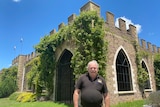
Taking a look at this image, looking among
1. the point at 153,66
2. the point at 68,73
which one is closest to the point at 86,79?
the point at 68,73

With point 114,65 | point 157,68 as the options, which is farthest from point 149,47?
point 114,65

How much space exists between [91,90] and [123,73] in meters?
8.45

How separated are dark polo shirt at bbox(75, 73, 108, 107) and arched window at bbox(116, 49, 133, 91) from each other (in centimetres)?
745

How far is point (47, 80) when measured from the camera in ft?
38.3

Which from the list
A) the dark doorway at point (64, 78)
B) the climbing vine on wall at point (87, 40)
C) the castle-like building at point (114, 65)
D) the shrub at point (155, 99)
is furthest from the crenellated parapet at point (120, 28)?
the shrub at point (155, 99)

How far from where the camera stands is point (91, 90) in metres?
3.00

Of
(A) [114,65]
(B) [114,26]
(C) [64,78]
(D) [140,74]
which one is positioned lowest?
(C) [64,78]

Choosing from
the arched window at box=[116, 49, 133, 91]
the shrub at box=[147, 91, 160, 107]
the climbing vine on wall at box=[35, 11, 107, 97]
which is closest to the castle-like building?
the arched window at box=[116, 49, 133, 91]

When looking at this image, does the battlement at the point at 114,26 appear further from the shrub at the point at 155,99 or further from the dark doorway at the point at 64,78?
the shrub at the point at 155,99

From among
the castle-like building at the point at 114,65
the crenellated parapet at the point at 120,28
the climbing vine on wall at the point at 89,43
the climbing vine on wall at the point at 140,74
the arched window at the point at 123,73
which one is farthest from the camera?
the climbing vine on wall at the point at 140,74

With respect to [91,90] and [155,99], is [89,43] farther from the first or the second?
[91,90]

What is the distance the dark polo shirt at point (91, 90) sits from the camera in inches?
117

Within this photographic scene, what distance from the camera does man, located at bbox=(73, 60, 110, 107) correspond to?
9.77ft

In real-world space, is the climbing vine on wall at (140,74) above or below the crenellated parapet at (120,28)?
below
